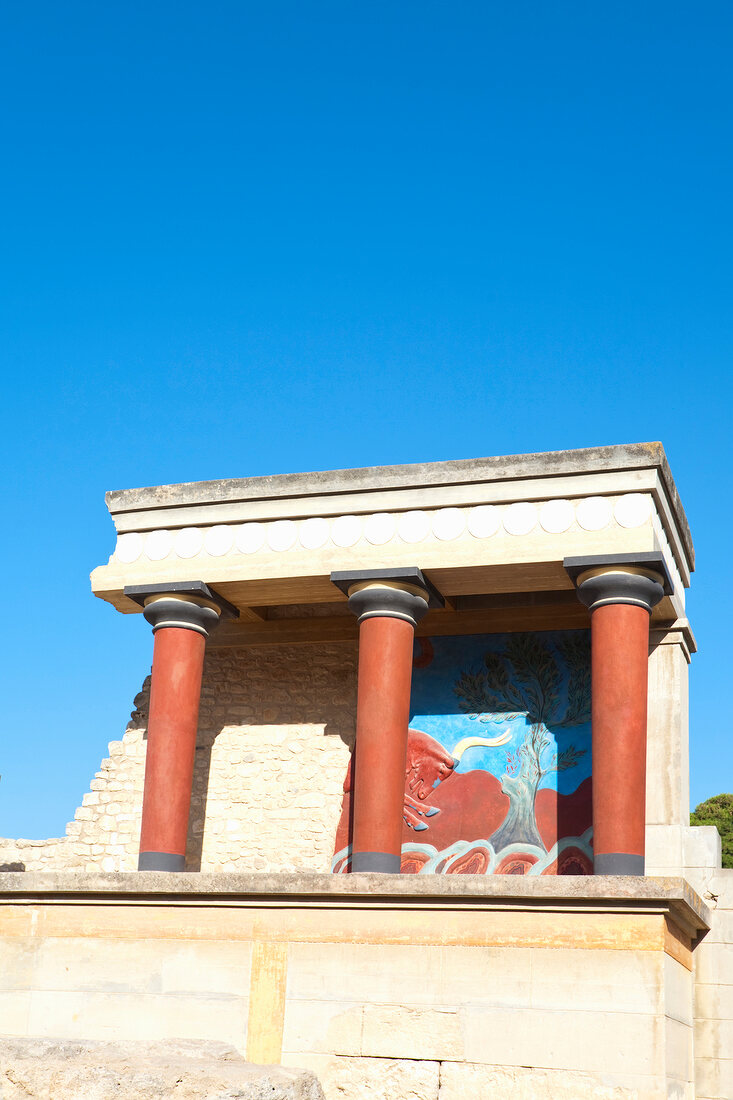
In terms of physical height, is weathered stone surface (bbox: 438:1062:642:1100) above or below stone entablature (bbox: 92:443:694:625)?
below

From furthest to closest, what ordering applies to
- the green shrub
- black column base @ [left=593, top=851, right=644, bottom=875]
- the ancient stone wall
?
the green shrub
the ancient stone wall
black column base @ [left=593, top=851, right=644, bottom=875]

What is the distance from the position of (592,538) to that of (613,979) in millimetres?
3716

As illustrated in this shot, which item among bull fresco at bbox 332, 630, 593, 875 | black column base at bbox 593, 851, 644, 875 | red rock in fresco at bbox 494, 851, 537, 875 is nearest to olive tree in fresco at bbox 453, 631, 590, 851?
bull fresco at bbox 332, 630, 593, 875

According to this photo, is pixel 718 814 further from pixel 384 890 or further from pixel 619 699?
pixel 384 890

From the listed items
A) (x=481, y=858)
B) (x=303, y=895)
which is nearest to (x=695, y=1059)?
(x=481, y=858)

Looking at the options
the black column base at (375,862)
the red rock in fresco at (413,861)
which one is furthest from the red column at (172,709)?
the red rock in fresco at (413,861)

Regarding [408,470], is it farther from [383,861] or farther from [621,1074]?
[621,1074]

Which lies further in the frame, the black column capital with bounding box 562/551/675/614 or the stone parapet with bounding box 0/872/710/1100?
the black column capital with bounding box 562/551/675/614

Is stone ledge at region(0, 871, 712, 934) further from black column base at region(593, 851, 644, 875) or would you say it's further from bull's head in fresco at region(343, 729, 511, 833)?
bull's head in fresco at region(343, 729, 511, 833)

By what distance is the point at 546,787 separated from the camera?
10633mm

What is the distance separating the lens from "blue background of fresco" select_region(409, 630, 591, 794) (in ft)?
35.0

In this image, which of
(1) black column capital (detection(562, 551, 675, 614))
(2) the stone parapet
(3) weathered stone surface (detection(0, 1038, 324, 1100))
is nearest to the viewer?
(3) weathered stone surface (detection(0, 1038, 324, 1100))

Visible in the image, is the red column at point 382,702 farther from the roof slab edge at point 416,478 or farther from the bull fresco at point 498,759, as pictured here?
the bull fresco at point 498,759

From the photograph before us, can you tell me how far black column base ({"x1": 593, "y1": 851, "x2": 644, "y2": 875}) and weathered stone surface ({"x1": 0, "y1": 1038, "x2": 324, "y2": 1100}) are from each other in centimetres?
354
